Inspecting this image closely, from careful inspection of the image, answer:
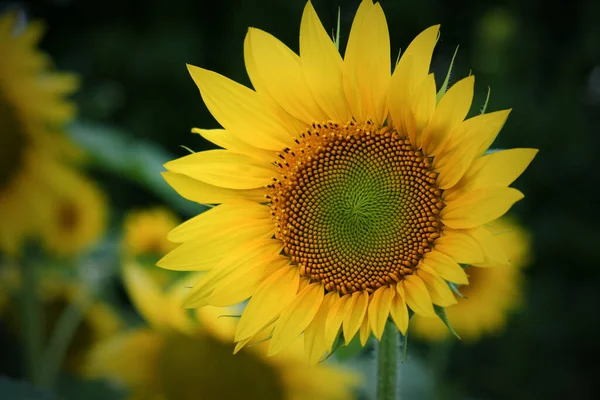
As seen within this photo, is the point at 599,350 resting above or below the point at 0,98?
below

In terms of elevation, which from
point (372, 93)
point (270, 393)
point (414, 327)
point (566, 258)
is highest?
point (566, 258)

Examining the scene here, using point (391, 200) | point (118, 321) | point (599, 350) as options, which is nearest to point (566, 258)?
point (599, 350)

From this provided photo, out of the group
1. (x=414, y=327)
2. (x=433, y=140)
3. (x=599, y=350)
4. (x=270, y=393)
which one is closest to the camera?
(x=433, y=140)

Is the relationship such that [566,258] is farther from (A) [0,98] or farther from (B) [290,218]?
(B) [290,218]

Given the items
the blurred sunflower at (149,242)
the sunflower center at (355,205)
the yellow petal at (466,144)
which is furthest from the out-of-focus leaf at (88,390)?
the yellow petal at (466,144)

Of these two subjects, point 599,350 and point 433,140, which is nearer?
point 433,140

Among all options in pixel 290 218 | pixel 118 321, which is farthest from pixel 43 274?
pixel 290 218

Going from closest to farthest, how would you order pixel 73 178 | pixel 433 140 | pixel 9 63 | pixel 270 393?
1. pixel 433 140
2. pixel 270 393
3. pixel 9 63
4. pixel 73 178
